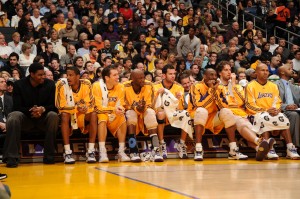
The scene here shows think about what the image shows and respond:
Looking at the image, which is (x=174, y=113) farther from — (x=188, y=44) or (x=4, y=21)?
(x=4, y=21)

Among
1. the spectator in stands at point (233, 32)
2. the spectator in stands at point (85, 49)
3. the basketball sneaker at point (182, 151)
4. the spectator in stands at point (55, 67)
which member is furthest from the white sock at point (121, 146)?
the spectator in stands at point (233, 32)

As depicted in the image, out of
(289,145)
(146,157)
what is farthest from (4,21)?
(289,145)

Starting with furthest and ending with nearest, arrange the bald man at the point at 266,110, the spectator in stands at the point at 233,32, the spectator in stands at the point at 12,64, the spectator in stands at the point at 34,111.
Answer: the spectator in stands at the point at 233,32, the spectator in stands at the point at 12,64, the bald man at the point at 266,110, the spectator in stands at the point at 34,111

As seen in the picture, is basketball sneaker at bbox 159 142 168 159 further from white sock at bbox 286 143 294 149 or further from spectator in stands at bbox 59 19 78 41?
spectator in stands at bbox 59 19 78 41

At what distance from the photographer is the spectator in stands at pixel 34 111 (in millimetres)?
11453

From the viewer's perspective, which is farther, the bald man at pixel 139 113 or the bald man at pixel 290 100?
the bald man at pixel 290 100

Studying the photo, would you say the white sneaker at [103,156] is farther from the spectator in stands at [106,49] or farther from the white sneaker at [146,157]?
the spectator in stands at [106,49]

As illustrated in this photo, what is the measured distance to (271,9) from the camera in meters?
23.7

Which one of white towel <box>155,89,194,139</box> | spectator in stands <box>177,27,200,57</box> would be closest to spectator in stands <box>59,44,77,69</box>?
spectator in stands <box>177,27,200,57</box>

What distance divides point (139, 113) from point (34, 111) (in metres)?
1.88

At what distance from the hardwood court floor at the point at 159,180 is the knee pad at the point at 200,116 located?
0.80m

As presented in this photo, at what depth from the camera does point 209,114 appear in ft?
41.8

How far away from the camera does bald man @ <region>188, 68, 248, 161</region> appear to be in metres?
12.3

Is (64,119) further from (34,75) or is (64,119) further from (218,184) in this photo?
(218,184)
